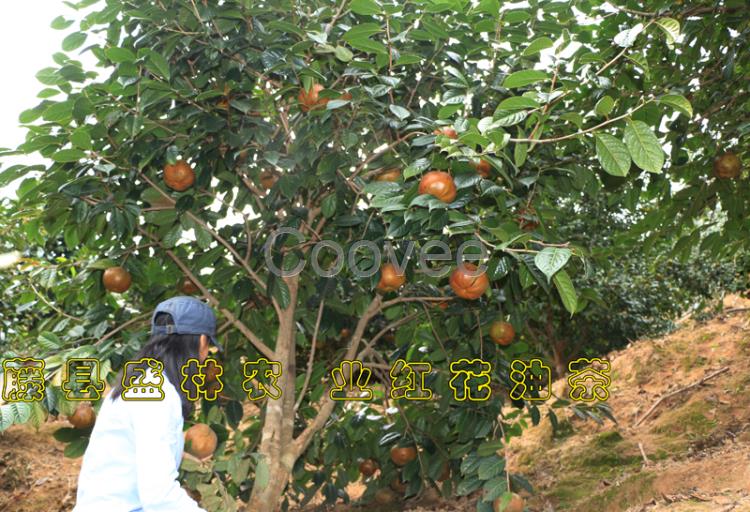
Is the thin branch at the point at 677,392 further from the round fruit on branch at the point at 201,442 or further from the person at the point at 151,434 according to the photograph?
the person at the point at 151,434

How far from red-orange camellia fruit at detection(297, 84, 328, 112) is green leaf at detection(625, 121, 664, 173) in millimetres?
1074

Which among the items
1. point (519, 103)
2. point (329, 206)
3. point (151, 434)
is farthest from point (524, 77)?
point (151, 434)

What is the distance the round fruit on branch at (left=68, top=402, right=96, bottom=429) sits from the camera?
2479 mm

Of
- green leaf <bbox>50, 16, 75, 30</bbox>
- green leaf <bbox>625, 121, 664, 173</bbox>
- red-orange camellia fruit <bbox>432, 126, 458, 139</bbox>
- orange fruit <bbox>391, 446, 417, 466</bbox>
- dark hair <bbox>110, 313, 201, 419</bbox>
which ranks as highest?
green leaf <bbox>50, 16, 75, 30</bbox>

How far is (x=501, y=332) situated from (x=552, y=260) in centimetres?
125

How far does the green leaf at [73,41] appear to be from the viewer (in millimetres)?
2518

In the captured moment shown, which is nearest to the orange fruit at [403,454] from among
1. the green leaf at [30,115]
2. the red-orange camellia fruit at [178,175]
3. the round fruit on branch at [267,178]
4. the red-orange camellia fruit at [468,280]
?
the red-orange camellia fruit at [468,280]

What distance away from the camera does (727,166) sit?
3207mm

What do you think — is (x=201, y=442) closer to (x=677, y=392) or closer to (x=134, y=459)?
(x=134, y=459)

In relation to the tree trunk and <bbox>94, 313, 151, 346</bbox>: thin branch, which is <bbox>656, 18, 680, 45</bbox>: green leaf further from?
<bbox>94, 313, 151, 346</bbox>: thin branch

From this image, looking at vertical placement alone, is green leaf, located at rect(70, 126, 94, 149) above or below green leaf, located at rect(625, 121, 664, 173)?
above

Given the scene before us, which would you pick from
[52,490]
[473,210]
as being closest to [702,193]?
[473,210]

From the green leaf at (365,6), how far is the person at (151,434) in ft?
3.29
